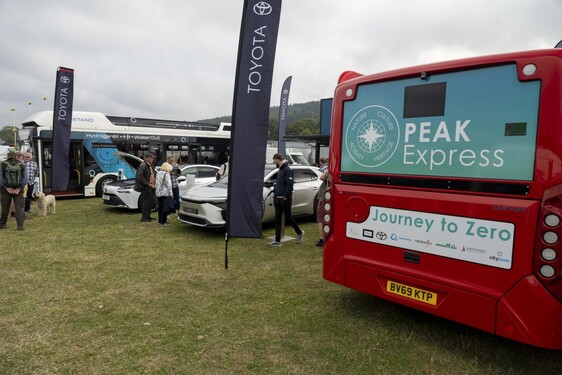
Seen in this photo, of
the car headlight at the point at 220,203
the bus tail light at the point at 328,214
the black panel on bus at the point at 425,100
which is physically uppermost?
the black panel on bus at the point at 425,100

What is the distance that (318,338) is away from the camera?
140 inches

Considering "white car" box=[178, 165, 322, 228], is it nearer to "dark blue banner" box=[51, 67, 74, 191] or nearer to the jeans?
the jeans

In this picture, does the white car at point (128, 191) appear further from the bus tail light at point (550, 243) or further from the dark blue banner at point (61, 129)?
the bus tail light at point (550, 243)

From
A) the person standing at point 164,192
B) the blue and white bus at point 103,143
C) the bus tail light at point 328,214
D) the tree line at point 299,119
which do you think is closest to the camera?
the bus tail light at point 328,214

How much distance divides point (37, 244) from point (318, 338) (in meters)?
6.08

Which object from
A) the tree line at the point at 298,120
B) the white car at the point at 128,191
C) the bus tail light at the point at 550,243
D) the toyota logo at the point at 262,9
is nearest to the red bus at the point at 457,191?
the bus tail light at the point at 550,243

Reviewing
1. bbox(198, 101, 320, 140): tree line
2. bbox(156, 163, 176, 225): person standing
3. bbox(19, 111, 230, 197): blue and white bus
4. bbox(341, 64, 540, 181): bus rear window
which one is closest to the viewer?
bbox(341, 64, 540, 181): bus rear window

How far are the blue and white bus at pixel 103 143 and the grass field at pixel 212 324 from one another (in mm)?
7894

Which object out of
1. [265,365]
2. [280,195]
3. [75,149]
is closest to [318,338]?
[265,365]

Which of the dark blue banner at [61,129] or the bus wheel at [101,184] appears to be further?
the bus wheel at [101,184]

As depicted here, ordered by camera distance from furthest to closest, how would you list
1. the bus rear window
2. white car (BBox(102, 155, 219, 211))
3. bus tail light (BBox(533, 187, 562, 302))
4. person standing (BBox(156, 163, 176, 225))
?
white car (BBox(102, 155, 219, 211)), person standing (BBox(156, 163, 176, 225)), the bus rear window, bus tail light (BBox(533, 187, 562, 302))

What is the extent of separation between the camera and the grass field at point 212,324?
10.2 feet

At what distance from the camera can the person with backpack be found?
7.88m

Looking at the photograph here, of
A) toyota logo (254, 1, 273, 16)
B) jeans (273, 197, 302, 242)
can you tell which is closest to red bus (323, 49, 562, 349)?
toyota logo (254, 1, 273, 16)
